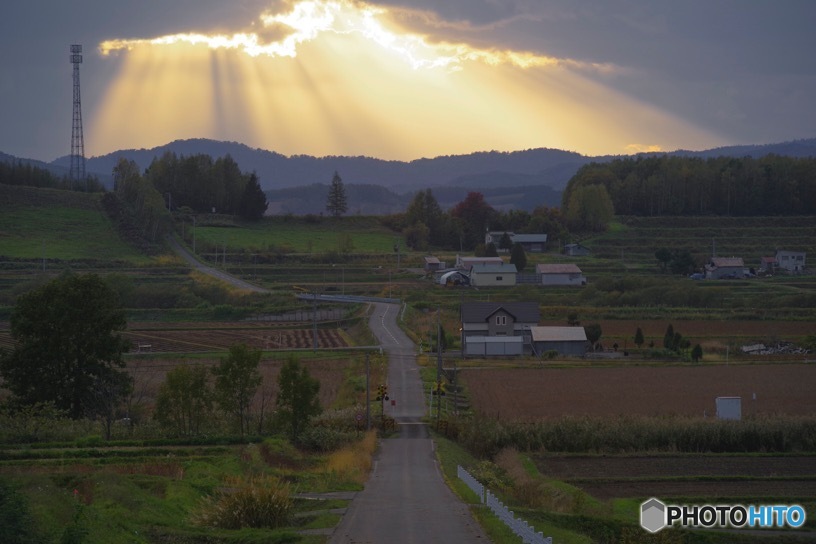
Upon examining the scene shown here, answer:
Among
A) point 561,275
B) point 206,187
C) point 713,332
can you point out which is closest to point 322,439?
point 713,332

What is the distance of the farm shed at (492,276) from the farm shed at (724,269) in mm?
17474

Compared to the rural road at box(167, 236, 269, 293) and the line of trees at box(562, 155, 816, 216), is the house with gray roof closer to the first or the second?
the line of trees at box(562, 155, 816, 216)

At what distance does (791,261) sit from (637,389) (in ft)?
168

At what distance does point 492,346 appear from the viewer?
4812 cm

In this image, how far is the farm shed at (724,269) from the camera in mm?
77938

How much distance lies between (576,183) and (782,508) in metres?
98.0

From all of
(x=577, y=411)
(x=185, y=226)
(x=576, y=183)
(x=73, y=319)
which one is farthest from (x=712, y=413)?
(x=576, y=183)

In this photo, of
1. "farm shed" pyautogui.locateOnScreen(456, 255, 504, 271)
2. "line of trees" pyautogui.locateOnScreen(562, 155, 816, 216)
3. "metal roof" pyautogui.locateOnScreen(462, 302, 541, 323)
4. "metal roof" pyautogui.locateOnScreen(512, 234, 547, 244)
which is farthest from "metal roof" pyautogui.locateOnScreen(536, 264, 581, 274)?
"line of trees" pyautogui.locateOnScreen(562, 155, 816, 216)

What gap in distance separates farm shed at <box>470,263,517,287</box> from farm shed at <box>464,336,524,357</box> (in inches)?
899

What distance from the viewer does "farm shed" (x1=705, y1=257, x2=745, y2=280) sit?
77938 millimetres

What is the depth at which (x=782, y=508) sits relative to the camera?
18750 mm

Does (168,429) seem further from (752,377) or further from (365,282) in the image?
(365,282)

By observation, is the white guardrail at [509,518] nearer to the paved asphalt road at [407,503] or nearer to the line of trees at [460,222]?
the paved asphalt road at [407,503]

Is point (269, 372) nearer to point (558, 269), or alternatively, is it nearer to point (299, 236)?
point (558, 269)
